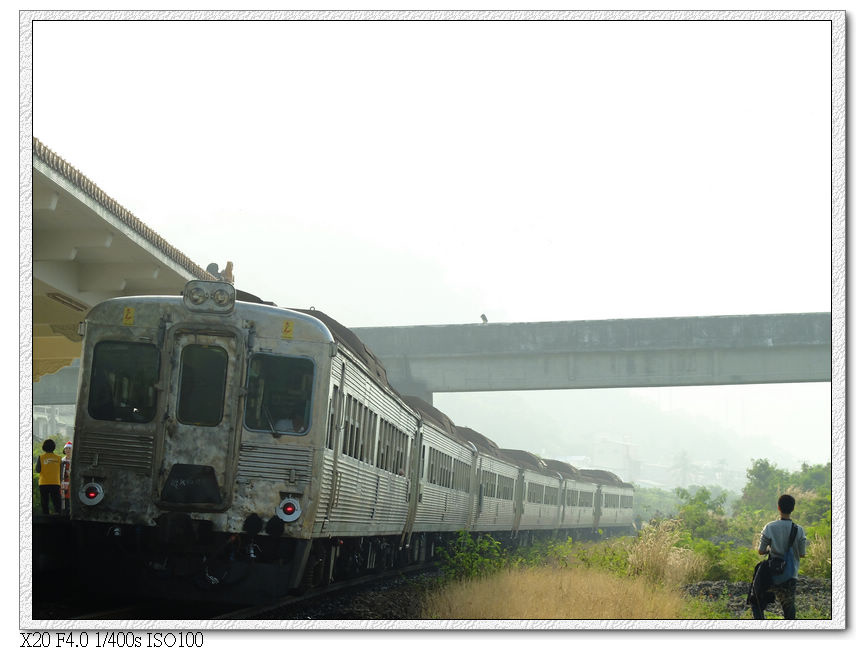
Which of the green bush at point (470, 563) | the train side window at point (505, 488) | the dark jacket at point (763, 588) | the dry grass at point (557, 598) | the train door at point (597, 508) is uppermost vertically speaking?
the dark jacket at point (763, 588)

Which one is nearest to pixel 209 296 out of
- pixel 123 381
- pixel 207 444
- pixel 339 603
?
pixel 123 381

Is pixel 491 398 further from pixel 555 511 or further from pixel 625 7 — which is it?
pixel 625 7

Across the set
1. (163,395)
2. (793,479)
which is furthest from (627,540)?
(163,395)

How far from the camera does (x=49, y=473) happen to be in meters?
11.2

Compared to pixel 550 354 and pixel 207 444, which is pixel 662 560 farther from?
pixel 550 354

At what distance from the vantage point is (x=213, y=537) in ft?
31.2

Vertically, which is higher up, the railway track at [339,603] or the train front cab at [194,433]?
the train front cab at [194,433]

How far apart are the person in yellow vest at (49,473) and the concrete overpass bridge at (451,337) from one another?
1185 millimetres

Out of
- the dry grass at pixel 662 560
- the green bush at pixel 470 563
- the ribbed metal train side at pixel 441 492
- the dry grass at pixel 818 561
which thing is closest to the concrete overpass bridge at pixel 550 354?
the ribbed metal train side at pixel 441 492

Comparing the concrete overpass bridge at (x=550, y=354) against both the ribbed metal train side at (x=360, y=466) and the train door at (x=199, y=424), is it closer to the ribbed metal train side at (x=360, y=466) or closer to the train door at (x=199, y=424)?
the ribbed metal train side at (x=360, y=466)

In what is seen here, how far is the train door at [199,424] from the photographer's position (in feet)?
31.2

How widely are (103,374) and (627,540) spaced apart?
325 inches

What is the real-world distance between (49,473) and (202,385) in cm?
263
